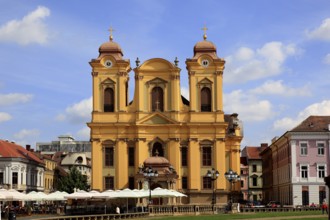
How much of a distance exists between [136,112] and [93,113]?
222 inches

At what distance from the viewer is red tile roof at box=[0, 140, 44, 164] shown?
105m

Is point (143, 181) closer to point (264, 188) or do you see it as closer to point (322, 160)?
point (322, 160)

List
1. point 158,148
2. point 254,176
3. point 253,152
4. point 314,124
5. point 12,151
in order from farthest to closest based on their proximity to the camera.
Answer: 1. point 253,152
2. point 254,176
3. point 12,151
4. point 314,124
5. point 158,148

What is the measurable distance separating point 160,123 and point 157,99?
3.27m

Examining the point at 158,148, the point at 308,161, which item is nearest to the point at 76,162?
the point at 158,148

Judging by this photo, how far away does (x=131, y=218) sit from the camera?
2282 inches

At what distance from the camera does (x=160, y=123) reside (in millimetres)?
90312

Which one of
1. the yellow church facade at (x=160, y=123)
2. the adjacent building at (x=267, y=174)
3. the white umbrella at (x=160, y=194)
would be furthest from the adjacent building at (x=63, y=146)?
the white umbrella at (x=160, y=194)

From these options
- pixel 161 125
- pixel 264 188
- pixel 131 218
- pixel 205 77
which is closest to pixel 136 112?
pixel 161 125

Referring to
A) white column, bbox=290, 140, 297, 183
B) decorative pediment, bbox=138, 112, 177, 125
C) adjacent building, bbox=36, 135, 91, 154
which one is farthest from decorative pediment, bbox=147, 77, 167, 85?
adjacent building, bbox=36, 135, 91, 154

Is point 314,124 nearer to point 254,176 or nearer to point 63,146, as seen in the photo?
point 254,176

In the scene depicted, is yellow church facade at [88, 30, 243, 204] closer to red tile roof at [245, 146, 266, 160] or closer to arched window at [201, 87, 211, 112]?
arched window at [201, 87, 211, 112]

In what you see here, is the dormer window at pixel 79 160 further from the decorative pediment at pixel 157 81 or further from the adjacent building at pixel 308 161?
the adjacent building at pixel 308 161

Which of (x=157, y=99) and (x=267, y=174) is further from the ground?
(x=157, y=99)
